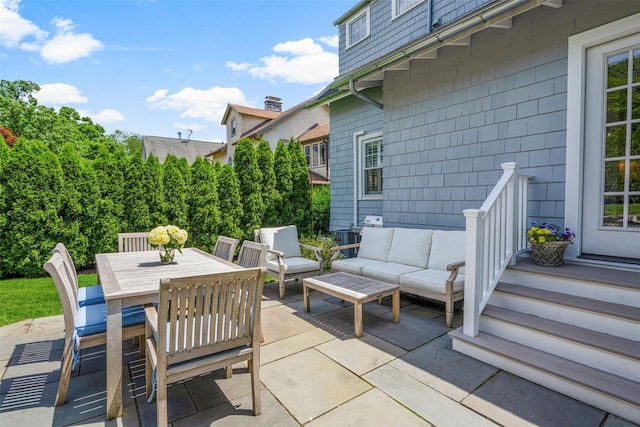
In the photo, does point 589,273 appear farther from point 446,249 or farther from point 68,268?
point 68,268

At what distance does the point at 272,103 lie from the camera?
69.1 feet

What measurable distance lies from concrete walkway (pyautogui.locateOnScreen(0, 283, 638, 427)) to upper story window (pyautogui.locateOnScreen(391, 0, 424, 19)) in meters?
6.78

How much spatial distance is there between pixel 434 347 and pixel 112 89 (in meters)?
13.5

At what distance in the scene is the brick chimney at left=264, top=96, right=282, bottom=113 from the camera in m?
21.0

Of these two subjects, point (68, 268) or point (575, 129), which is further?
point (575, 129)

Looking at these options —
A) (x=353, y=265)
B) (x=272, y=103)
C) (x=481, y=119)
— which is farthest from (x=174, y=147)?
(x=481, y=119)

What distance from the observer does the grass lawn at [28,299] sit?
3809 millimetres

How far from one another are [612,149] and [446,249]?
6.44 feet

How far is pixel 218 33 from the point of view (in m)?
7.39

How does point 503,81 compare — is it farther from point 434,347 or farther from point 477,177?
point 434,347

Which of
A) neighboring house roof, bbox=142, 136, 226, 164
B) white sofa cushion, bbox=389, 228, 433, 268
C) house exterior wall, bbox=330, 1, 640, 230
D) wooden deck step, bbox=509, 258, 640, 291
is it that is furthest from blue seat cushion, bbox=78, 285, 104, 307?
neighboring house roof, bbox=142, 136, 226, 164

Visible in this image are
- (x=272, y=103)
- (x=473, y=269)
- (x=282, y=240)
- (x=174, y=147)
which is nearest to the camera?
(x=473, y=269)

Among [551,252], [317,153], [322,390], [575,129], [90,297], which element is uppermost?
[317,153]

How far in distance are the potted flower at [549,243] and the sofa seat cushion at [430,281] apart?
818 mm
